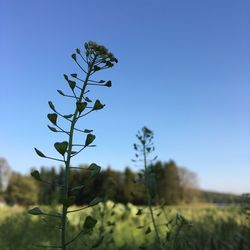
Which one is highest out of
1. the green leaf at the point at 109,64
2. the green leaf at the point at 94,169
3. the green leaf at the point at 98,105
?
the green leaf at the point at 109,64

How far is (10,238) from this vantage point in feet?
14.8

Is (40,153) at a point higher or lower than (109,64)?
lower

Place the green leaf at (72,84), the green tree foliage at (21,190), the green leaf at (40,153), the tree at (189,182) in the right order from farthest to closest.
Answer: the tree at (189,182) < the green tree foliage at (21,190) < the green leaf at (72,84) < the green leaf at (40,153)

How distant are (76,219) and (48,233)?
13.6 feet

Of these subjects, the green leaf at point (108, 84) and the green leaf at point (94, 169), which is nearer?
the green leaf at point (94, 169)

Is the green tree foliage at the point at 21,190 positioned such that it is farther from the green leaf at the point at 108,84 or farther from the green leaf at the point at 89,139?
the green leaf at the point at 89,139

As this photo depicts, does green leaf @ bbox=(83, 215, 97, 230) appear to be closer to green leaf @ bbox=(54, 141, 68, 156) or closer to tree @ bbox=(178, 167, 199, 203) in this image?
green leaf @ bbox=(54, 141, 68, 156)

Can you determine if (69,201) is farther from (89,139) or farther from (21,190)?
(21,190)

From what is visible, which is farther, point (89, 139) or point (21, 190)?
point (21, 190)

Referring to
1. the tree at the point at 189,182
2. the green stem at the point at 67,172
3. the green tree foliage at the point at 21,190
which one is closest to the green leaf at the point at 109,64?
the green stem at the point at 67,172

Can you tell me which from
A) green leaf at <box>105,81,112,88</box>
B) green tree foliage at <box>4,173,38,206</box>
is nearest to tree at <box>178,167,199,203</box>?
green tree foliage at <box>4,173,38,206</box>

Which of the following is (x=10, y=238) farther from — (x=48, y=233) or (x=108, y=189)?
(x=108, y=189)

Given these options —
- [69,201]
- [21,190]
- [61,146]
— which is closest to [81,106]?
[61,146]

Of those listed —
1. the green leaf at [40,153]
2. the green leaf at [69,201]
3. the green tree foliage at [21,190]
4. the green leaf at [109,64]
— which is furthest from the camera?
the green tree foliage at [21,190]
